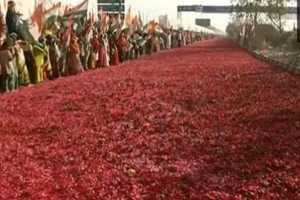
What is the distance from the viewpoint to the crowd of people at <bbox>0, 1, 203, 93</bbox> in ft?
65.6

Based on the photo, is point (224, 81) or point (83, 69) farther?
point (83, 69)

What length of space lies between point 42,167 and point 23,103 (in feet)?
20.0

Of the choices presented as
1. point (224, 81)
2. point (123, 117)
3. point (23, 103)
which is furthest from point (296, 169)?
point (224, 81)

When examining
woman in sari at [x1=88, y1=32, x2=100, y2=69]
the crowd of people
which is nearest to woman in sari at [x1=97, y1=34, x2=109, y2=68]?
the crowd of people

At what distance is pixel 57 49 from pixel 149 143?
14.1 meters

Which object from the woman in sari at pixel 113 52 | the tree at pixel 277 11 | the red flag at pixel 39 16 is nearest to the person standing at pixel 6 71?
the red flag at pixel 39 16

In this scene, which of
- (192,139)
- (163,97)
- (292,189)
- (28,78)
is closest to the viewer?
(292,189)

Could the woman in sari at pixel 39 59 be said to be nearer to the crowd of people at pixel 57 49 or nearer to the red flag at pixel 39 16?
the crowd of people at pixel 57 49

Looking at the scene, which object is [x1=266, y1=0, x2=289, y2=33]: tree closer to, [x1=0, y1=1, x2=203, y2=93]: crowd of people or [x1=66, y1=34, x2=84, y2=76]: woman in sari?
[x1=0, y1=1, x2=203, y2=93]: crowd of people

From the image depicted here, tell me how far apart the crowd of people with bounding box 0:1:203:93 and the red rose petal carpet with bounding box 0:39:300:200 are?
2.13 metres

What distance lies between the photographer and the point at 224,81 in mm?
21062

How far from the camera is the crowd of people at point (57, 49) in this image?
65.6ft

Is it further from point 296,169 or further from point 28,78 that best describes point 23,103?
point 296,169

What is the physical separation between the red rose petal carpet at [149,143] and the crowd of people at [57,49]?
2135 mm
